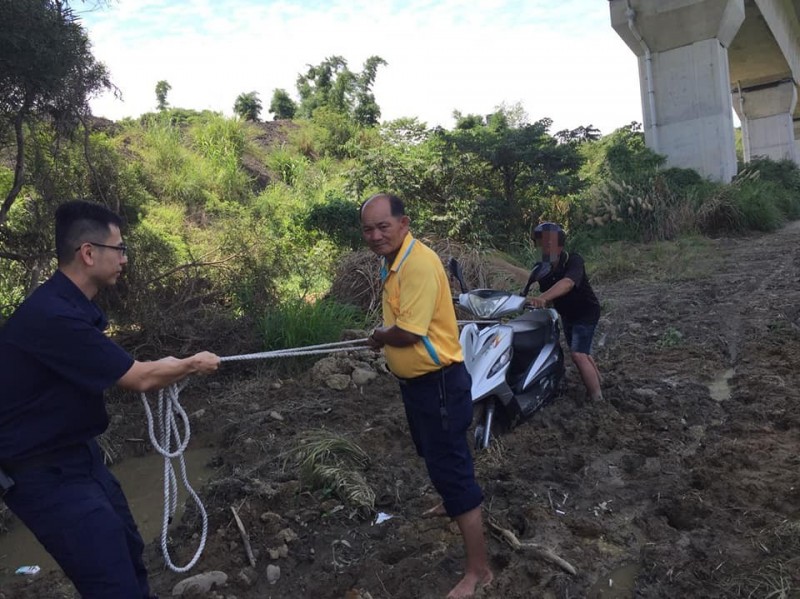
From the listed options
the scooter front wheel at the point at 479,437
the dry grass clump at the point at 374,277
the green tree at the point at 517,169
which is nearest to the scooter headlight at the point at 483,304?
the scooter front wheel at the point at 479,437

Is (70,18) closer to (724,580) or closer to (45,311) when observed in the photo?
(45,311)

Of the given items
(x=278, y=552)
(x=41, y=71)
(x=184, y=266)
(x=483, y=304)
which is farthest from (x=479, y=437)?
(x=41, y=71)

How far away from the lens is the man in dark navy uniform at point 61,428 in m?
2.18

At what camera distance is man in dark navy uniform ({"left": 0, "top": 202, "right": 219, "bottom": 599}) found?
2176mm

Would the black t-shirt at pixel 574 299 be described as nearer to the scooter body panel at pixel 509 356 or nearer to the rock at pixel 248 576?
the scooter body panel at pixel 509 356

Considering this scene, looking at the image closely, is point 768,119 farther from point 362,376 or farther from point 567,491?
point 567,491

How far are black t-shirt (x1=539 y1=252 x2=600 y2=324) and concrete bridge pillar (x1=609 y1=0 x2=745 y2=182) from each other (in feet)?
50.7

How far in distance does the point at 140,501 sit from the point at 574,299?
3391 millimetres

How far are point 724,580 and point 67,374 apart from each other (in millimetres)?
2629

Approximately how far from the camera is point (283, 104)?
3262 cm

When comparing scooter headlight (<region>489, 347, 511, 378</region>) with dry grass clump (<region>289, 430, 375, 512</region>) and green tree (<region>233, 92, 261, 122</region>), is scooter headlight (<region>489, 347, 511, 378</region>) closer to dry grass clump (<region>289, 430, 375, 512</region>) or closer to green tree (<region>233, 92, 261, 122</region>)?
dry grass clump (<region>289, 430, 375, 512</region>)

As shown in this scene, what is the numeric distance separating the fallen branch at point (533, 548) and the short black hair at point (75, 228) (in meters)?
2.28

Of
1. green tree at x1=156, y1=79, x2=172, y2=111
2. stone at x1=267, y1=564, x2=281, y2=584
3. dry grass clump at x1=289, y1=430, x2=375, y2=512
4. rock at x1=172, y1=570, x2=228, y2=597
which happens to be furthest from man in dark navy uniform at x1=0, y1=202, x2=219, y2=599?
green tree at x1=156, y1=79, x2=172, y2=111

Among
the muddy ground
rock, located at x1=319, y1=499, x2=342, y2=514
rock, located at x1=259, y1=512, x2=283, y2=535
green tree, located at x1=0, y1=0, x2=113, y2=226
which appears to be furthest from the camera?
green tree, located at x1=0, y1=0, x2=113, y2=226
